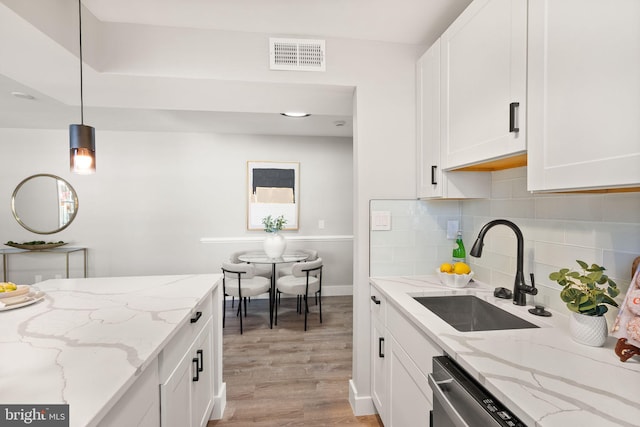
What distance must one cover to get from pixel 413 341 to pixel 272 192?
130 inches

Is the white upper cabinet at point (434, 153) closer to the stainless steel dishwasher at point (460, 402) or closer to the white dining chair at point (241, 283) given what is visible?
the stainless steel dishwasher at point (460, 402)

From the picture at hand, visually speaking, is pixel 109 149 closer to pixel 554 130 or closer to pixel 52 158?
pixel 52 158

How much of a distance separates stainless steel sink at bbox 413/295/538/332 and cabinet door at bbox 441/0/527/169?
0.70 metres

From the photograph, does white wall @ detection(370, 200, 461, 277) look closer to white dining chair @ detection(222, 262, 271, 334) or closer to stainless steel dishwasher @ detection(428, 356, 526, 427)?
stainless steel dishwasher @ detection(428, 356, 526, 427)

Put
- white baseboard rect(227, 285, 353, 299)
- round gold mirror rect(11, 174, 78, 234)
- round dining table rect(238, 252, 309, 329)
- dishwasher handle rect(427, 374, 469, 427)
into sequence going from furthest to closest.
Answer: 1. white baseboard rect(227, 285, 353, 299)
2. round gold mirror rect(11, 174, 78, 234)
3. round dining table rect(238, 252, 309, 329)
4. dishwasher handle rect(427, 374, 469, 427)

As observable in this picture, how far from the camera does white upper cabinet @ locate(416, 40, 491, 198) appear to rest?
1667 millimetres

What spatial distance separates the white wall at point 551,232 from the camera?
105 cm

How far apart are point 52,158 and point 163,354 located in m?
4.36

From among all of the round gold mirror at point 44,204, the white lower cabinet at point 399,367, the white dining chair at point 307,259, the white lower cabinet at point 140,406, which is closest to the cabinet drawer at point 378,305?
the white lower cabinet at point 399,367

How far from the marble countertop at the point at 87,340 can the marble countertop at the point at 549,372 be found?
95 cm

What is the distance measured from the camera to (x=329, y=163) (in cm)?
442

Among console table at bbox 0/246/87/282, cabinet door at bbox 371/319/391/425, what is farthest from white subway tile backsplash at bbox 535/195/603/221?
console table at bbox 0/246/87/282

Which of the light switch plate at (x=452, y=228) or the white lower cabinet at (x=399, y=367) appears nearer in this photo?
the white lower cabinet at (x=399, y=367)

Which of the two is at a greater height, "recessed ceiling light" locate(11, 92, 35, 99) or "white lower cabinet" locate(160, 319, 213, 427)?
"recessed ceiling light" locate(11, 92, 35, 99)
